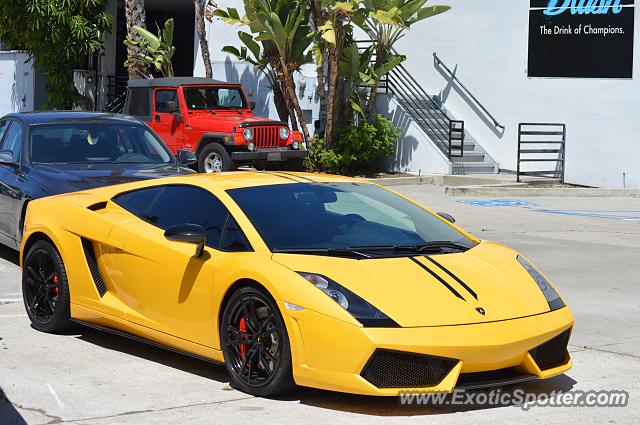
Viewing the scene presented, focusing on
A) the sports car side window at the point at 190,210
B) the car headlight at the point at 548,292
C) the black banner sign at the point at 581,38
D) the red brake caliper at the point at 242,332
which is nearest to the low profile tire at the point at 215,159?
the black banner sign at the point at 581,38

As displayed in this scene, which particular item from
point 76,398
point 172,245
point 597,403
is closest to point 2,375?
point 76,398

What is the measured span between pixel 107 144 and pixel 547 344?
694 centimetres

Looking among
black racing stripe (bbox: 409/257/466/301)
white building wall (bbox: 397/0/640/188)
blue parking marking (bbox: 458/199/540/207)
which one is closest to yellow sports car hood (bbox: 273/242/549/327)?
black racing stripe (bbox: 409/257/466/301)

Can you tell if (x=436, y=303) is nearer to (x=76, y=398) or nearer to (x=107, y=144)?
(x=76, y=398)

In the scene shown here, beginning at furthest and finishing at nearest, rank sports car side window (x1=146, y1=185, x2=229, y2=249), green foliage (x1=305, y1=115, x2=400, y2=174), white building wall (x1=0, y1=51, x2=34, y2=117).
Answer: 1. white building wall (x1=0, y1=51, x2=34, y2=117)
2. green foliage (x1=305, y1=115, x2=400, y2=174)
3. sports car side window (x1=146, y1=185, x2=229, y2=249)

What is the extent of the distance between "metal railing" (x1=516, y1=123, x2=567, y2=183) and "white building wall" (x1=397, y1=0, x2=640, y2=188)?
166 millimetres

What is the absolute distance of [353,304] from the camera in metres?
6.14

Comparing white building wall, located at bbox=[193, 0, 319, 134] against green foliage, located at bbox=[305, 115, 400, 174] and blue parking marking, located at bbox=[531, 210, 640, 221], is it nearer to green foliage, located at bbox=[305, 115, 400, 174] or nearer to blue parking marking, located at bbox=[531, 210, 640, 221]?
green foliage, located at bbox=[305, 115, 400, 174]

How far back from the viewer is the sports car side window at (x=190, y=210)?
7082 millimetres

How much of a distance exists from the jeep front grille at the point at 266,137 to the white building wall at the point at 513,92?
6.20 meters

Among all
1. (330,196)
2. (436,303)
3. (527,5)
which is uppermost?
(527,5)

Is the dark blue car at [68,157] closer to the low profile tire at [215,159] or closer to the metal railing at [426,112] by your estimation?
the low profile tire at [215,159]

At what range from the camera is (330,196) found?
7.41 m

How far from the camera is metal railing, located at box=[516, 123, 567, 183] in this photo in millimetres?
23312
